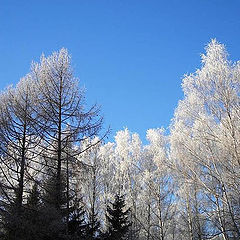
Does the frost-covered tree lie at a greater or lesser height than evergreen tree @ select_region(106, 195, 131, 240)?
greater

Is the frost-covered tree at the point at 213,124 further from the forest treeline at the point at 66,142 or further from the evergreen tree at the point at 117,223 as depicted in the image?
the evergreen tree at the point at 117,223

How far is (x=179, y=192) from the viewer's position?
19.8 meters

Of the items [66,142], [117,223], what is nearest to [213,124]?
[66,142]

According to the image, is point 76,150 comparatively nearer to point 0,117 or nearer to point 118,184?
point 0,117

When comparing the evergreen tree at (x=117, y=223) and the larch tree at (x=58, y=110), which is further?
the evergreen tree at (x=117, y=223)

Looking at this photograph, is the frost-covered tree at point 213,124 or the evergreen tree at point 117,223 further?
the evergreen tree at point 117,223

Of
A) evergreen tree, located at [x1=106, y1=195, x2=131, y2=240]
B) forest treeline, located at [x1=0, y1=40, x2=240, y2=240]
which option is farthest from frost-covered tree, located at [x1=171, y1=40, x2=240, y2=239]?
evergreen tree, located at [x1=106, y1=195, x2=131, y2=240]

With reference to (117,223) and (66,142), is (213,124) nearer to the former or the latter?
(66,142)

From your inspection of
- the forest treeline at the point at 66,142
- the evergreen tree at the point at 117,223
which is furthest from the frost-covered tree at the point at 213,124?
the evergreen tree at the point at 117,223

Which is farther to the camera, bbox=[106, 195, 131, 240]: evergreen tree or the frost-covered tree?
bbox=[106, 195, 131, 240]: evergreen tree

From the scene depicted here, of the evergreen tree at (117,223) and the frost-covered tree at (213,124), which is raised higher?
the frost-covered tree at (213,124)

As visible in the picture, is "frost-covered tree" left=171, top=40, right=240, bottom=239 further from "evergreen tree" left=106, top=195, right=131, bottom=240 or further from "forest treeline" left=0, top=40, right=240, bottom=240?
"evergreen tree" left=106, top=195, right=131, bottom=240

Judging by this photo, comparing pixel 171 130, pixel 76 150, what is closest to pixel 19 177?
pixel 76 150

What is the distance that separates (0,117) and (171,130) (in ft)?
22.6
